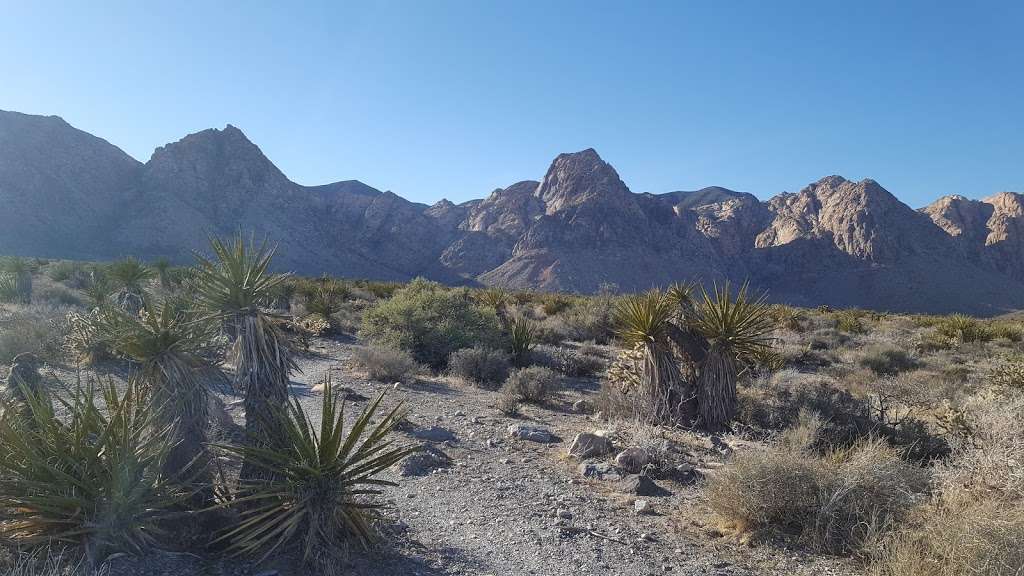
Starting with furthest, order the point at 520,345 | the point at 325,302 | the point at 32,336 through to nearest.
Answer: the point at 325,302
the point at 520,345
the point at 32,336

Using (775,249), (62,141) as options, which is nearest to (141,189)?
(62,141)

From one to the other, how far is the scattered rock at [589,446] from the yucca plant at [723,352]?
2.08 meters

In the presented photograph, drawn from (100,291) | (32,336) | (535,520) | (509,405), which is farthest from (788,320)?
(32,336)

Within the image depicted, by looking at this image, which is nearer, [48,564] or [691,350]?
[48,564]

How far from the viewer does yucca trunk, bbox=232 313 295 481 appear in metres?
4.54

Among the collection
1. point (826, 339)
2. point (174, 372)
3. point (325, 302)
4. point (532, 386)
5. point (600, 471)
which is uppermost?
point (174, 372)

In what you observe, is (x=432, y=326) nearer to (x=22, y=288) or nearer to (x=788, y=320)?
(x=22, y=288)

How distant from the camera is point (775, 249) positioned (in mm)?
104062

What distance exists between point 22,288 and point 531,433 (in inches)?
738

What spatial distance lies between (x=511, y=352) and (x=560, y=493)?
8864mm

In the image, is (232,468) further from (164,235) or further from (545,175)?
(545,175)

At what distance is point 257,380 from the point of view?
4.62m

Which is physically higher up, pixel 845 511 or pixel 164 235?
pixel 164 235

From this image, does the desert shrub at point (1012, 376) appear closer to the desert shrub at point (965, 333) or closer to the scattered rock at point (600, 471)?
the scattered rock at point (600, 471)
